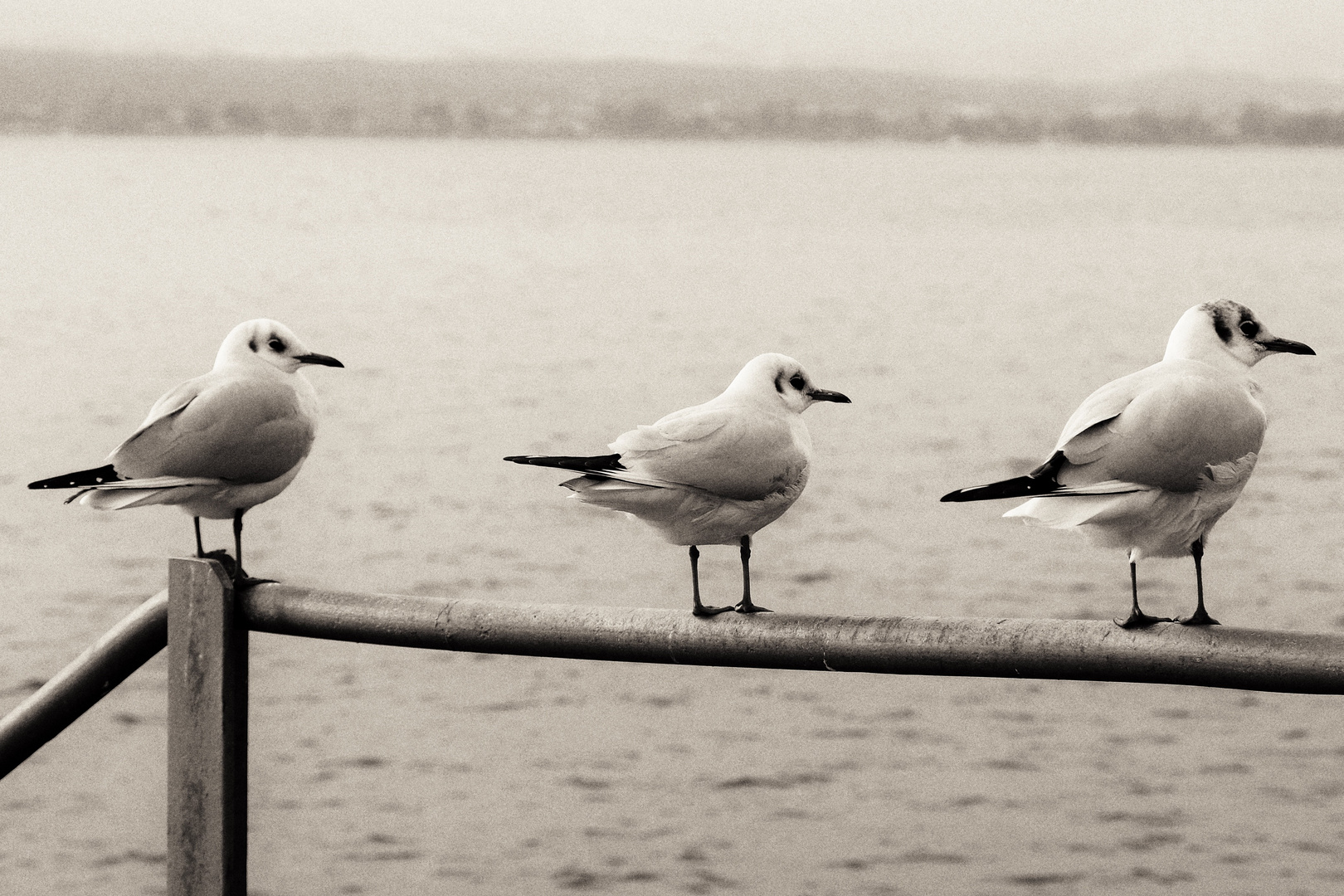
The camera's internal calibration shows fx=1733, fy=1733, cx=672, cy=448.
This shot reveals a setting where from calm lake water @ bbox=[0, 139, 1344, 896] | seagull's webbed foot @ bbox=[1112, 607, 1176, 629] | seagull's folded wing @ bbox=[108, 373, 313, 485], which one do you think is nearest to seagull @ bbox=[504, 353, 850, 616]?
seagull's folded wing @ bbox=[108, 373, 313, 485]

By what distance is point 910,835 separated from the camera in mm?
11586

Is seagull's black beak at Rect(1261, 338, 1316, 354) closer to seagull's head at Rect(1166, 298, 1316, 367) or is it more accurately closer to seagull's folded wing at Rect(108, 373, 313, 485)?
seagull's head at Rect(1166, 298, 1316, 367)

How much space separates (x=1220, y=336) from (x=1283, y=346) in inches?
8.5

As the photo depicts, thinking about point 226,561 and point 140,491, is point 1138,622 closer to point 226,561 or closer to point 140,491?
point 226,561

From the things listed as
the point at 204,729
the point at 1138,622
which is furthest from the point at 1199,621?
the point at 204,729

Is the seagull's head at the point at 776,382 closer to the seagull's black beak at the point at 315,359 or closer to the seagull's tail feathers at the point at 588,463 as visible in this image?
the seagull's tail feathers at the point at 588,463

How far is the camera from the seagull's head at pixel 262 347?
13.0 feet

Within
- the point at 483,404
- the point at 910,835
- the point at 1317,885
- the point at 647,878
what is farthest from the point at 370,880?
the point at 483,404

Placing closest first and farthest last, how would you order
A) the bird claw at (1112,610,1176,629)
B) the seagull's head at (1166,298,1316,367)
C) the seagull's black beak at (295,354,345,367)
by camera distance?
1. the bird claw at (1112,610,1176,629)
2. the seagull's head at (1166,298,1316,367)
3. the seagull's black beak at (295,354,345,367)

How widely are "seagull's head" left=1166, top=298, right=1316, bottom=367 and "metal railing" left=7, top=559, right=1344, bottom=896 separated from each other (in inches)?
44.7

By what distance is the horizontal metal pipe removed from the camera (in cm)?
251

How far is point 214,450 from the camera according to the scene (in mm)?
3502

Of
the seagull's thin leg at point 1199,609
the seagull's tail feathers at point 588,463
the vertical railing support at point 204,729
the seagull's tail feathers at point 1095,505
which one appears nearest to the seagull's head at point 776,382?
the seagull's tail feathers at point 588,463

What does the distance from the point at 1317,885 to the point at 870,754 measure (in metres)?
3.22
